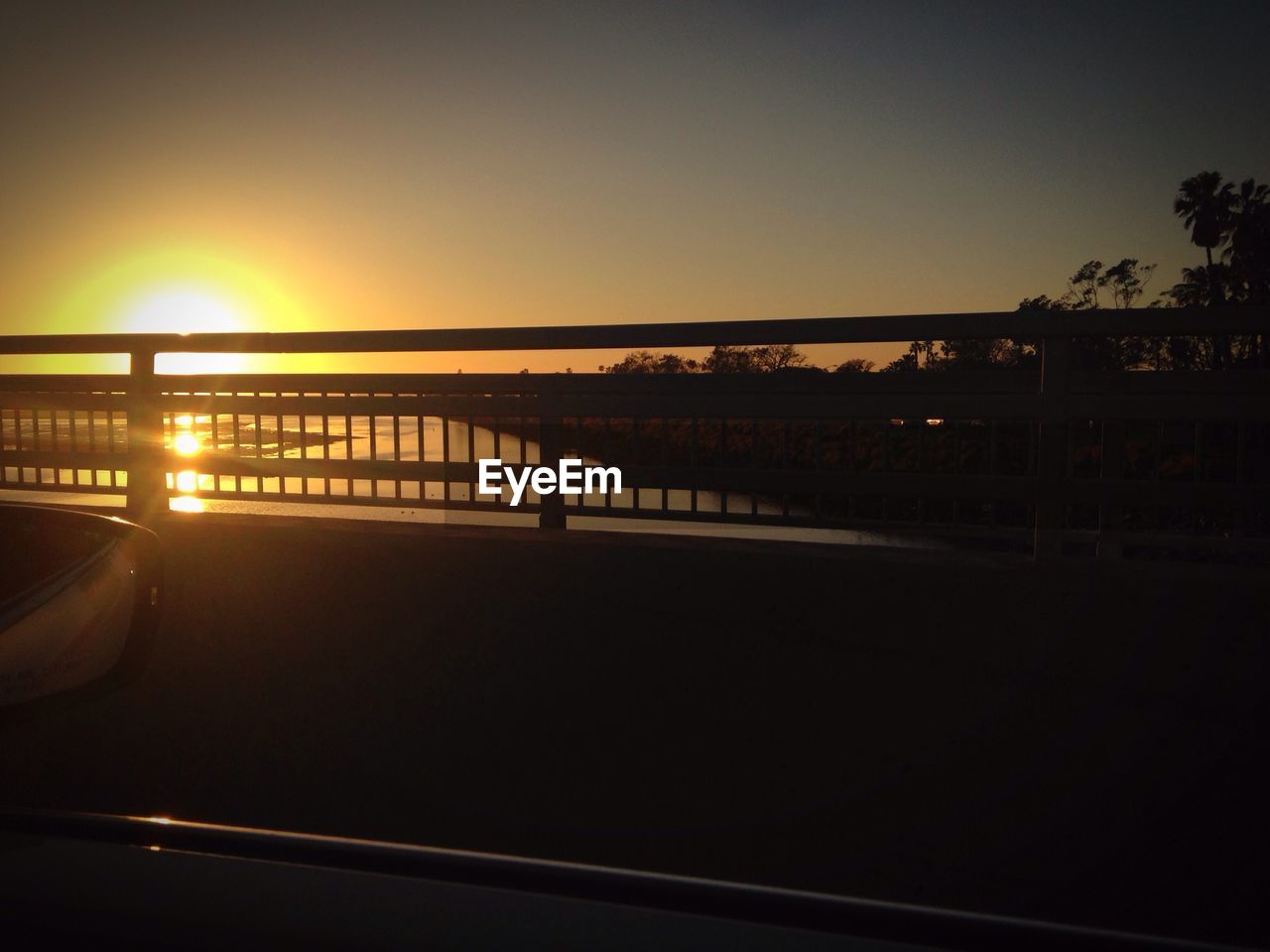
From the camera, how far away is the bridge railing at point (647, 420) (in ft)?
14.8

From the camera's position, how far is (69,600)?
193 centimetres

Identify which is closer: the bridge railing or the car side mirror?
the car side mirror

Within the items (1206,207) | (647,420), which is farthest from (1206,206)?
(647,420)

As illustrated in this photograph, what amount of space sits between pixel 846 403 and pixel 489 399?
1939 mm

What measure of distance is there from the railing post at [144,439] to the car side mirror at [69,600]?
444cm

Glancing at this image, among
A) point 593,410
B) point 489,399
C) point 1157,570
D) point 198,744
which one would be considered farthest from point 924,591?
point 198,744

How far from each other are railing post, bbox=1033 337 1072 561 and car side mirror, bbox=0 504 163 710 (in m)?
3.68

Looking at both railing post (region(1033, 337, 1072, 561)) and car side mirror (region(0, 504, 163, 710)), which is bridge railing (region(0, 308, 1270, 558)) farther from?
car side mirror (region(0, 504, 163, 710))

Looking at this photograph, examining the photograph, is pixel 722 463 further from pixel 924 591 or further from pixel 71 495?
pixel 71 495

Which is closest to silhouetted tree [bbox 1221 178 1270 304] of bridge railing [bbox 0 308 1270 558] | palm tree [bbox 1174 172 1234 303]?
palm tree [bbox 1174 172 1234 303]

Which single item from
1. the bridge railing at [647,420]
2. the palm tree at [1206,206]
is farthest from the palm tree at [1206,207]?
the bridge railing at [647,420]

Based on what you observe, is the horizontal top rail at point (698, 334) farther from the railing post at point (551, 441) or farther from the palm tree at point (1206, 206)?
the palm tree at point (1206, 206)

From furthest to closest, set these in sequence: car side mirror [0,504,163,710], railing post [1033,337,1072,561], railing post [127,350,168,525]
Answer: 1. railing post [127,350,168,525]
2. railing post [1033,337,1072,561]
3. car side mirror [0,504,163,710]

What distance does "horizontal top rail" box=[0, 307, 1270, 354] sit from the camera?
14.0 ft
